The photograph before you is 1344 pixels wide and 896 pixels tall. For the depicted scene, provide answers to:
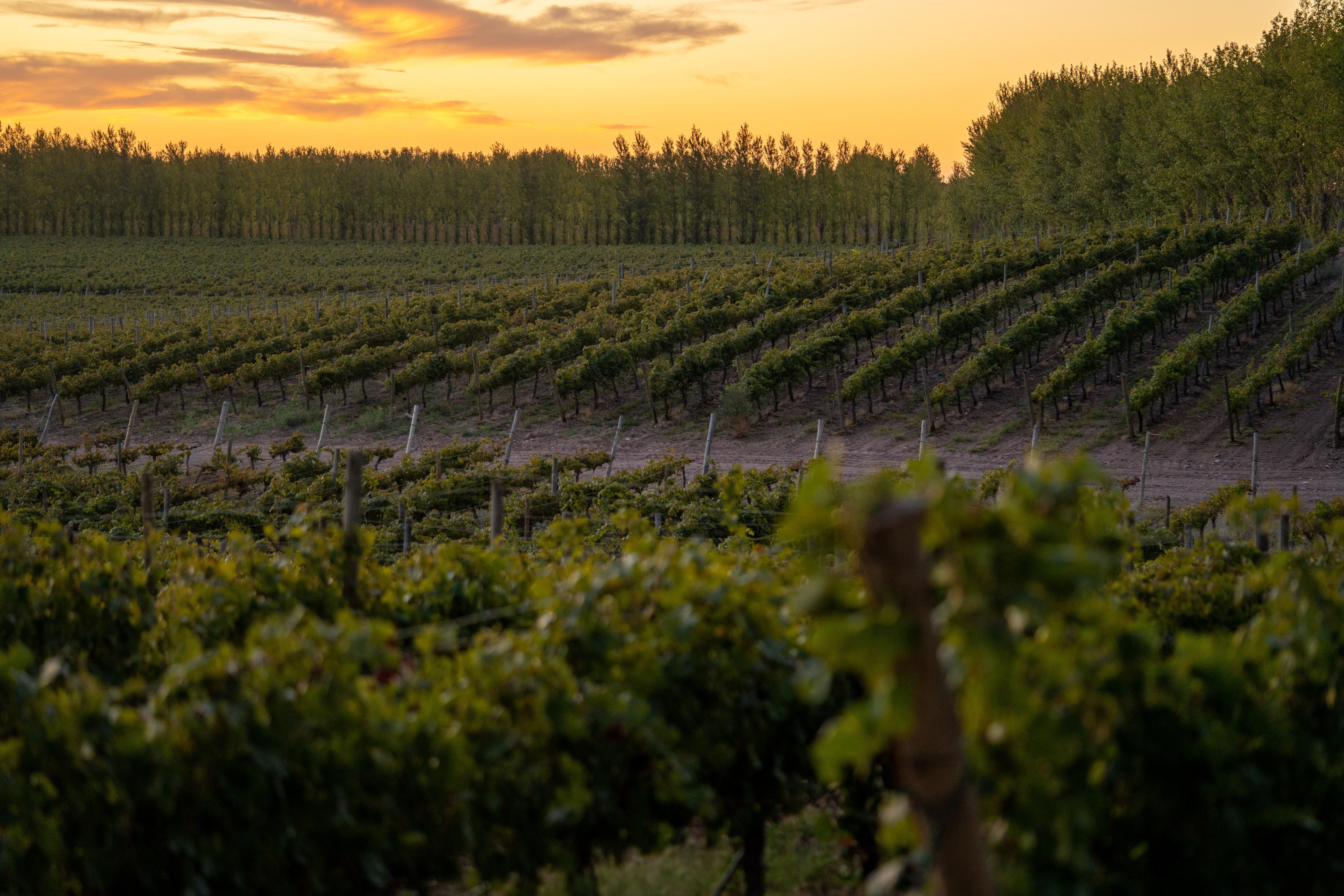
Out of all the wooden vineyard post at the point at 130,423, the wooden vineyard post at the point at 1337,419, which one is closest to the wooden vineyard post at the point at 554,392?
the wooden vineyard post at the point at 130,423

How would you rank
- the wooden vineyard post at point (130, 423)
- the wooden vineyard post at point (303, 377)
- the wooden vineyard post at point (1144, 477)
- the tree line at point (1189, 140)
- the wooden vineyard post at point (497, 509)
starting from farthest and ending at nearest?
the tree line at point (1189, 140), the wooden vineyard post at point (303, 377), the wooden vineyard post at point (130, 423), the wooden vineyard post at point (1144, 477), the wooden vineyard post at point (497, 509)

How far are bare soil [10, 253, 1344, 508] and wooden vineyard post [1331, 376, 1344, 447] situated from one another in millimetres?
111

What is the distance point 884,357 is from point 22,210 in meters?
103

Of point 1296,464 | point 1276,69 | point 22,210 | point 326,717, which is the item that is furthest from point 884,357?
point 22,210

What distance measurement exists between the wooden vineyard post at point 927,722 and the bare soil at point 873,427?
18345mm

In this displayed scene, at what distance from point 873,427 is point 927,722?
2500 centimetres

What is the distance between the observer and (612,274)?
57.1 meters

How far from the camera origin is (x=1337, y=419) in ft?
73.8

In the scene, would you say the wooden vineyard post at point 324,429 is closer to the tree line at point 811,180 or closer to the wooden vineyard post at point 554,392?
the wooden vineyard post at point 554,392

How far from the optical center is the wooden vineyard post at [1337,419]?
22578mm

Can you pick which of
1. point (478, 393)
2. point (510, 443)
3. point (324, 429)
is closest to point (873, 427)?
→ point (510, 443)

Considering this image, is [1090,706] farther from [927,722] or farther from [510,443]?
[510,443]

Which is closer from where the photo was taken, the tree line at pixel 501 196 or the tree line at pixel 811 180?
the tree line at pixel 811 180

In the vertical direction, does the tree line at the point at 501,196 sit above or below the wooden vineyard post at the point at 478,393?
above
